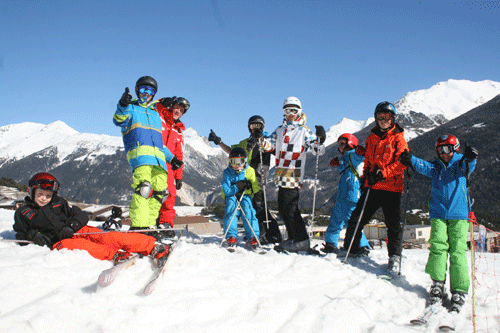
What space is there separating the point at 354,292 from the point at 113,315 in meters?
2.54

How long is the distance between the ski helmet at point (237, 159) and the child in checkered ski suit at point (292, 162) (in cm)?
59

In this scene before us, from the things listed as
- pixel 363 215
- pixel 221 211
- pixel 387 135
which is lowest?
pixel 221 211

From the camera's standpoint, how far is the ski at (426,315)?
3.06 m

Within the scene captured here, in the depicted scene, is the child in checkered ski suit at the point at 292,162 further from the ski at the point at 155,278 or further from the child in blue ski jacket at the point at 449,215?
the ski at the point at 155,278

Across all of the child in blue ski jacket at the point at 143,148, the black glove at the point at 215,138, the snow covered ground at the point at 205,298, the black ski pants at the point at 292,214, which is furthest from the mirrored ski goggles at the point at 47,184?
the black ski pants at the point at 292,214

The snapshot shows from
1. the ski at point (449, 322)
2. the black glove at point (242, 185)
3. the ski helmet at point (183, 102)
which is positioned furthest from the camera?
the ski helmet at point (183, 102)

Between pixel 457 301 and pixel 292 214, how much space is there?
2527 mm

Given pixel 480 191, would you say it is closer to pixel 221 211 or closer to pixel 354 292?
pixel 221 211

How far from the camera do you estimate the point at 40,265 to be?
121 inches

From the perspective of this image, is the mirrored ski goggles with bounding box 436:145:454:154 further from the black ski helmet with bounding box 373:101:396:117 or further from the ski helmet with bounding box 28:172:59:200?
the ski helmet with bounding box 28:172:59:200

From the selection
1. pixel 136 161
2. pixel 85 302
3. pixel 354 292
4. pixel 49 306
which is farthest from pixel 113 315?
pixel 136 161

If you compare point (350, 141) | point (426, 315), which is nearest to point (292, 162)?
point (350, 141)

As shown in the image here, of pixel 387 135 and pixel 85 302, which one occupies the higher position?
pixel 387 135

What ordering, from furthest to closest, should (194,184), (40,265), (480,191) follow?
1. (194,184)
2. (480,191)
3. (40,265)
